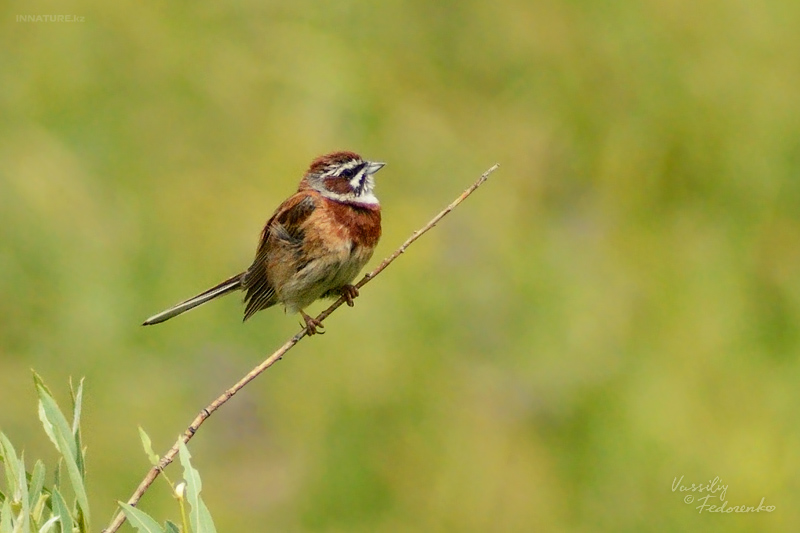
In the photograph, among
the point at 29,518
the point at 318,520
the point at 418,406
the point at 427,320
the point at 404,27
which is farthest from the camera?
the point at 404,27

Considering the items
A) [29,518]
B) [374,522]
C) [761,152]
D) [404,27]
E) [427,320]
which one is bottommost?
[374,522]

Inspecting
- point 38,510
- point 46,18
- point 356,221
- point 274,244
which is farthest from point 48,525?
point 46,18

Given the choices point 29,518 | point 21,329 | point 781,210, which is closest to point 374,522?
point 21,329

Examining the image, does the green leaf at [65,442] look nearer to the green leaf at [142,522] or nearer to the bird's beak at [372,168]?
the green leaf at [142,522]

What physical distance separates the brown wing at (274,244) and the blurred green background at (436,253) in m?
2.51

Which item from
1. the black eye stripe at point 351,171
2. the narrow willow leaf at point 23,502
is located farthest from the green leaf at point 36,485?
the black eye stripe at point 351,171

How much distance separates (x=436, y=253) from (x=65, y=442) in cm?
704

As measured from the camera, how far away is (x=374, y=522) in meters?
7.29

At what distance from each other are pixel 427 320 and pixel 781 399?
9.07 feet

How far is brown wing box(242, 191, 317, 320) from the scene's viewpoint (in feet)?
15.1

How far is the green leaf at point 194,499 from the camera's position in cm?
186

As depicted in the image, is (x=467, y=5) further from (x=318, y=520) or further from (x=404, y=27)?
(x=318, y=520)

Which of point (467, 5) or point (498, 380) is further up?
point (467, 5)

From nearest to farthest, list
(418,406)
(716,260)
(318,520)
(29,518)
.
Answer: (29,518) → (318,520) → (418,406) → (716,260)
